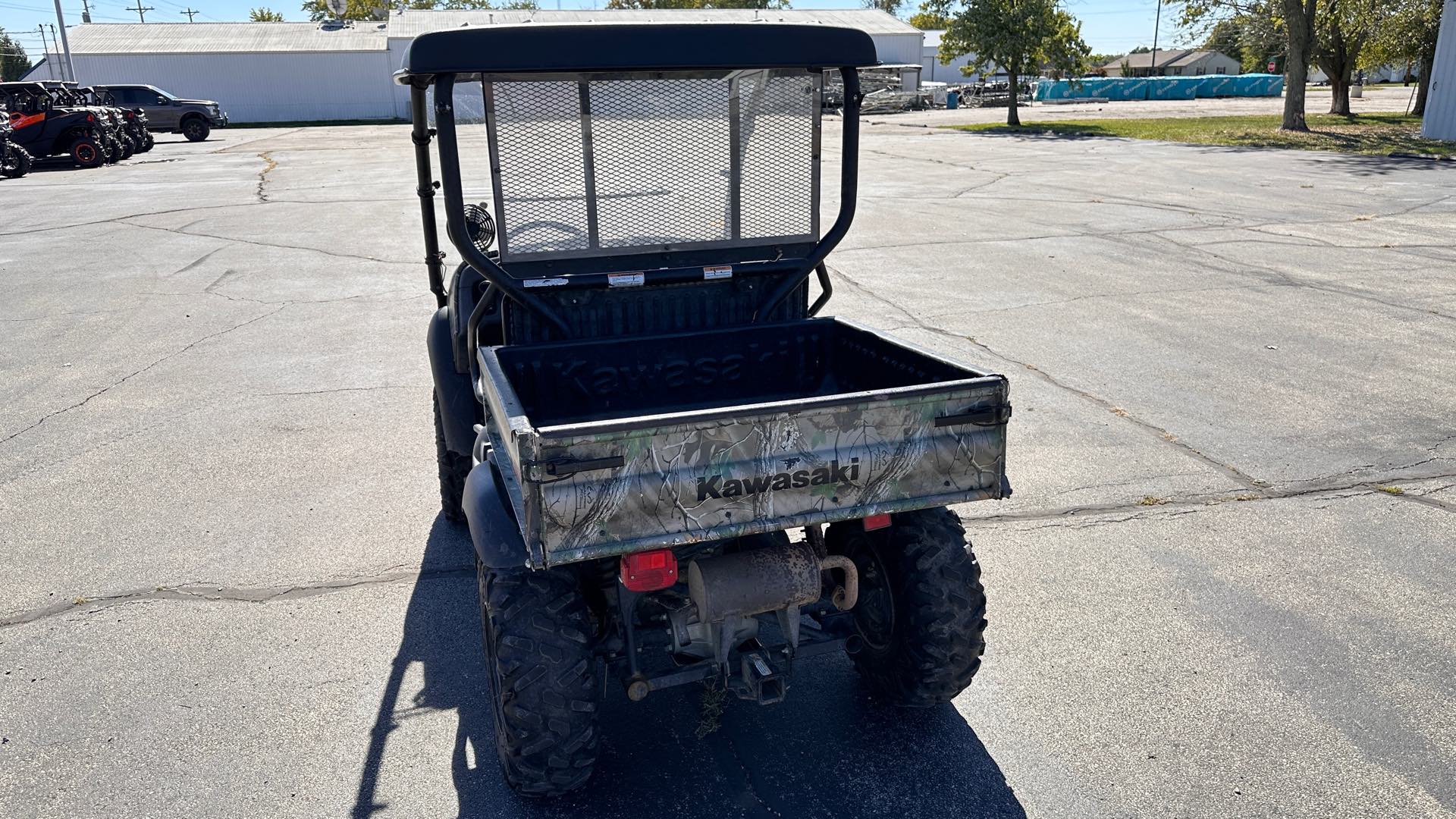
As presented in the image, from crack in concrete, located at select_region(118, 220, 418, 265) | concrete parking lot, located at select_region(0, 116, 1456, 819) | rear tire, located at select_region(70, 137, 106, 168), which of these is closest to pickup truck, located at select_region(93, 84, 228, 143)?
rear tire, located at select_region(70, 137, 106, 168)

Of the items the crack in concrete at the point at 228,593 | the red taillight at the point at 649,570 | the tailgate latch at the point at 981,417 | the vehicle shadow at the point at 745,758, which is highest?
the tailgate latch at the point at 981,417

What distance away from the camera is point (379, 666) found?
367 centimetres

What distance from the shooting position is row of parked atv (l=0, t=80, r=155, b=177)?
74.1 ft

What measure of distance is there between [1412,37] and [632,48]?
35.9 m

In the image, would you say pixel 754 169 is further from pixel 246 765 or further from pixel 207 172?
pixel 207 172

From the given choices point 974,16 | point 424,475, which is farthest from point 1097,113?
point 424,475

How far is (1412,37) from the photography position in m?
30.4

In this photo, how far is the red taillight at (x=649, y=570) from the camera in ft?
8.79

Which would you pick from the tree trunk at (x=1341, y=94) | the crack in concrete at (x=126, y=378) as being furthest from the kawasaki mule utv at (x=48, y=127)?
the tree trunk at (x=1341, y=94)

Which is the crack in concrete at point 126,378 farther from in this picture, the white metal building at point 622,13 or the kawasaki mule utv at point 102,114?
the white metal building at point 622,13

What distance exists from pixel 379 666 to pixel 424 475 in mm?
1906

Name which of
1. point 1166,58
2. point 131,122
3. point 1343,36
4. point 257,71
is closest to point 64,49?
point 257,71

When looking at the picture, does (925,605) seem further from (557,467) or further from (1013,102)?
(1013,102)

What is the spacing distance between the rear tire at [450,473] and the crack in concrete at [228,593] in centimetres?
38
